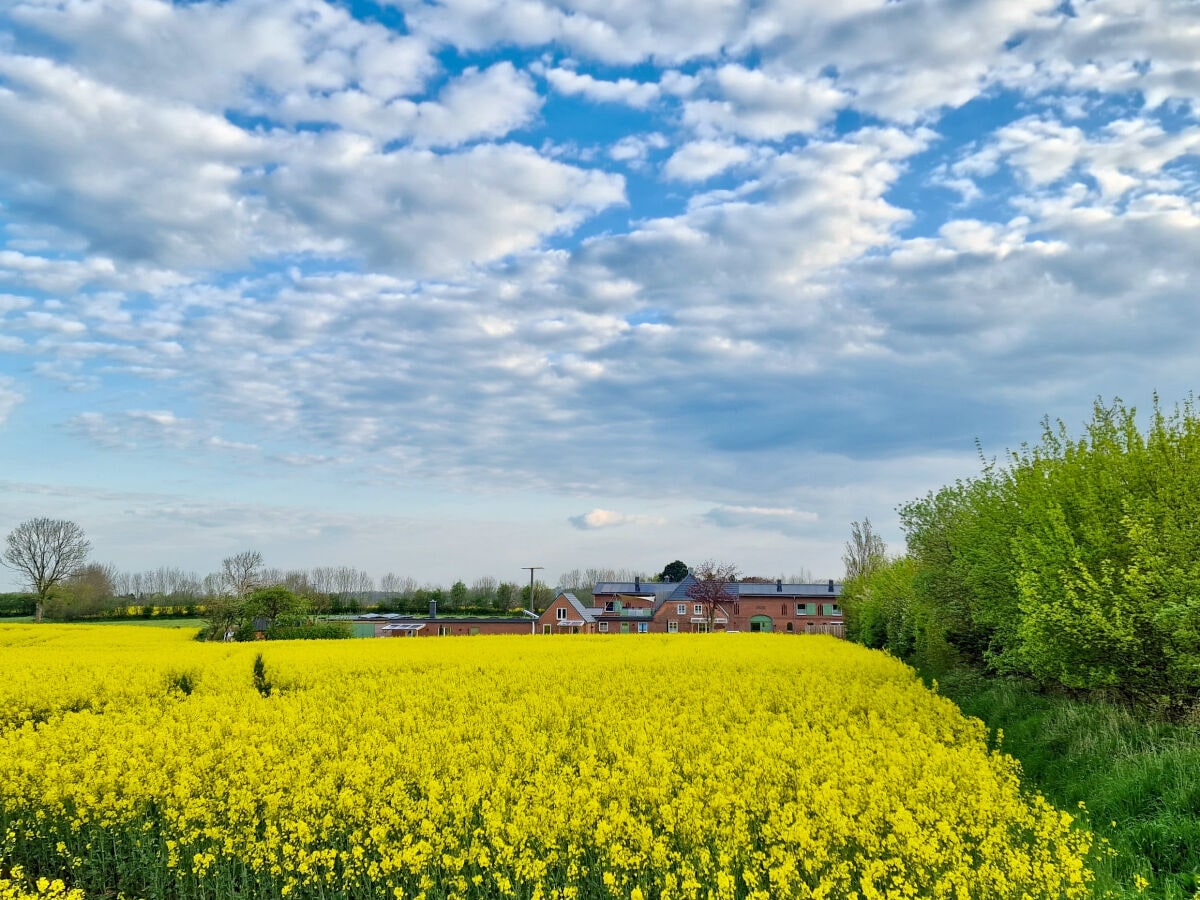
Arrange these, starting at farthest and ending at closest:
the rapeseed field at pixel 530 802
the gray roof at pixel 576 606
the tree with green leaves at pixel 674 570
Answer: the tree with green leaves at pixel 674 570, the gray roof at pixel 576 606, the rapeseed field at pixel 530 802

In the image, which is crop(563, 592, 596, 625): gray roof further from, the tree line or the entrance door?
the tree line

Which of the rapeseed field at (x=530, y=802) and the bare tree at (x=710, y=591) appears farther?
the bare tree at (x=710, y=591)

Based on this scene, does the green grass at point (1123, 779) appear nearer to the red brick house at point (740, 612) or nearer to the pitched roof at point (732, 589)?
the red brick house at point (740, 612)

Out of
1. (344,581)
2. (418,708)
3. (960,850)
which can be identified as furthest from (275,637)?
(344,581)

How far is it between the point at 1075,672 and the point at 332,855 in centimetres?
1453

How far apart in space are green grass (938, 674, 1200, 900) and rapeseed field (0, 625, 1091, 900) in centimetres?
90

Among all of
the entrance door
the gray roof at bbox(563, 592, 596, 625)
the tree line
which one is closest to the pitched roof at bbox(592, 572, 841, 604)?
the entrance door

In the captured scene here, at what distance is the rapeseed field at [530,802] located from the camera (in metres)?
8.05

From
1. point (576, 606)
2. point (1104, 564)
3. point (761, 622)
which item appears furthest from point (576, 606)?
point (1104, 564)

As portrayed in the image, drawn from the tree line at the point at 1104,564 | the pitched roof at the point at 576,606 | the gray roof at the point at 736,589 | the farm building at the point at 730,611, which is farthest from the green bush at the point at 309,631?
the tree line at the point at 1104,564

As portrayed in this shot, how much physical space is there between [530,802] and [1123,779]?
858 cm

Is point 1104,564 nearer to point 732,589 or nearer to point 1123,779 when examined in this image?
point 1123,779

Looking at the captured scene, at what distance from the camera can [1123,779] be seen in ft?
37.5

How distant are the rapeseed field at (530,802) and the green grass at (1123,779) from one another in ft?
2.95
